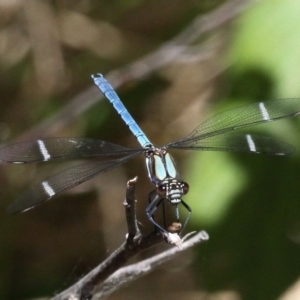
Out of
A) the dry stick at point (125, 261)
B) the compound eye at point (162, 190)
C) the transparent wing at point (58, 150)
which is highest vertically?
the transparent wing at point (58, 150)

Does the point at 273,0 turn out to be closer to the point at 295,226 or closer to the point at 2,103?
the point at 295,226

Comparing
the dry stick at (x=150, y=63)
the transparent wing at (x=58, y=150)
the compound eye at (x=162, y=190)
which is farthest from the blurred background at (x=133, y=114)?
the compound eye at (x=162, y=190)

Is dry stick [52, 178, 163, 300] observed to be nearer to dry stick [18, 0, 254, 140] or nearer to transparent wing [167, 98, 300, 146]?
transparent wing [167, 98, 300, 146]

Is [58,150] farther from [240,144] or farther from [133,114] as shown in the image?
[133,114]

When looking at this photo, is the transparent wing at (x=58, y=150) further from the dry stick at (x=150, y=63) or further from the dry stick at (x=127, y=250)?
the dry stick at (x=150, y=63)

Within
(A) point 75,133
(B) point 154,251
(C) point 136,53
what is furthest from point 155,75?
(B) point 154,251

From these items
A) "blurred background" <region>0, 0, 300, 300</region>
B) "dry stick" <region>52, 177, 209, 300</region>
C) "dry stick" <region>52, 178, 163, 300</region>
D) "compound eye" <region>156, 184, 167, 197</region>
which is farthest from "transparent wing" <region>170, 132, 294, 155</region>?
"dry stick" <region>52, 178, 163, 300</region>

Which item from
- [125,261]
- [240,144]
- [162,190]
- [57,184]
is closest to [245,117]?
[240,144]
